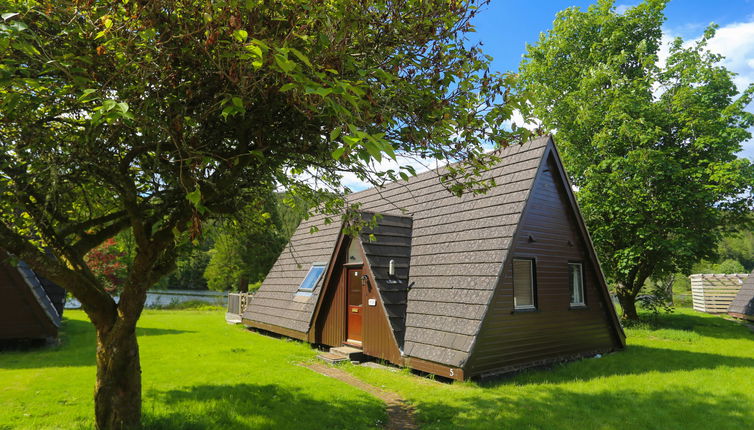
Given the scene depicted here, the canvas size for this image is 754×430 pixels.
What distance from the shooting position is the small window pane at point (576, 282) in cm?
1202

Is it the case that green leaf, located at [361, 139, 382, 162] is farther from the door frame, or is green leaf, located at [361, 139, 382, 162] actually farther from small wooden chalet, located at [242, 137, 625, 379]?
the door frame

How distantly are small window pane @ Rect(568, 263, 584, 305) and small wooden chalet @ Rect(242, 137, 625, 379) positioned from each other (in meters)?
0.03

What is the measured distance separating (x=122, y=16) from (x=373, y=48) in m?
2.93

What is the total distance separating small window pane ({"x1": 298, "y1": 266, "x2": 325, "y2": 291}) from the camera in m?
Answer: 14.6

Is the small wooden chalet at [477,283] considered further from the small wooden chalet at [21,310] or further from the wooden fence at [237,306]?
the small wooden chalet at [21,310]

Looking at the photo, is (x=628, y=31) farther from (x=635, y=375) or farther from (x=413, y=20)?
(x=413, y=20)

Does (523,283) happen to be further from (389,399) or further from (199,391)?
(199,391)

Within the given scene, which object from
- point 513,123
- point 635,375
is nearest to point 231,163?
point 513,123

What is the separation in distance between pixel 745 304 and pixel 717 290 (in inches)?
327

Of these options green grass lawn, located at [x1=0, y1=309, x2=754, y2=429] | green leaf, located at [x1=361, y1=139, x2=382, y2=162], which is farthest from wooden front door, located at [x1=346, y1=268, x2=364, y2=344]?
green leaf, located at [x1=361, y1=139, x2=382, y2=162]

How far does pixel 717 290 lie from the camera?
28.9 m

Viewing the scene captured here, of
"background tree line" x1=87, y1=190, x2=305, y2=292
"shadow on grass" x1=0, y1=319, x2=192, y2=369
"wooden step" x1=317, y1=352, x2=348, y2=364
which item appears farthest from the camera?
"wooden step" x1=317, y1=352, x2=348, y2=364

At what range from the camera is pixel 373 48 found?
5.07 m

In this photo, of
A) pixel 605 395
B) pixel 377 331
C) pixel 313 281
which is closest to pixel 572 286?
pixel 605 395
